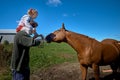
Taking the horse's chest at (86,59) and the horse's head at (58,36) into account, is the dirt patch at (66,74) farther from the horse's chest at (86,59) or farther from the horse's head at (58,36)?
the horse's head at (58,36)

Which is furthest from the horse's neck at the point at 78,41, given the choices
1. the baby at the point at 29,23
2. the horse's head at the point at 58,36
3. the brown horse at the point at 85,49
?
the baby at the point at 29,23

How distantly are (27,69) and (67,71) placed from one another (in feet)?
17.8

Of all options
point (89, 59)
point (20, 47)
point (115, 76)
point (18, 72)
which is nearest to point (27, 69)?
point (18, 72)

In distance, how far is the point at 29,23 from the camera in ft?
13.8

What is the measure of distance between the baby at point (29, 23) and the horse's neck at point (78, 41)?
2.86 meters

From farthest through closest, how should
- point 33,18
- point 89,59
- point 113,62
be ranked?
1. point 113,62
2. point 89,59
3. point 33,18

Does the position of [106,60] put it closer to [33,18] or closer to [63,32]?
[63,32]

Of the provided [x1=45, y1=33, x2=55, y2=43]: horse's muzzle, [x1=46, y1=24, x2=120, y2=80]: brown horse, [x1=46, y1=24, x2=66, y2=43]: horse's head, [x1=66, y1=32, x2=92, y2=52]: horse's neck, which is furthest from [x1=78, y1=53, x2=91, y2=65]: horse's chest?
[x1=45, y1=33, x2=55, y2=43]: horse's muzzle

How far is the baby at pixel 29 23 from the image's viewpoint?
13.6 feet

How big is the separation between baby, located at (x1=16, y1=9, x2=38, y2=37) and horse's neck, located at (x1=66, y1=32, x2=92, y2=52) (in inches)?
113

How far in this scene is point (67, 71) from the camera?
964 centimetres

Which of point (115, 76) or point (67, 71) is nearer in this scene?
point (115, 76)

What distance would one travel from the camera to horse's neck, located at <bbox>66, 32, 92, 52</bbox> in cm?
704

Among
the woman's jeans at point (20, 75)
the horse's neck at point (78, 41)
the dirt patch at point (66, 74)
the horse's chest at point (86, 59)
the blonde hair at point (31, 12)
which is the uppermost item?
the blonde hair at point (31, 12)
